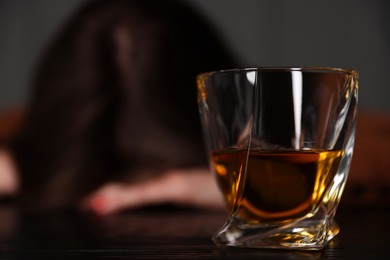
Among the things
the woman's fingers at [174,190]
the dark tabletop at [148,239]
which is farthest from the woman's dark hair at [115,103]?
the dark tabletop at [148,239]

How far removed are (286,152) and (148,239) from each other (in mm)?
120

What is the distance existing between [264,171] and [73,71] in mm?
857

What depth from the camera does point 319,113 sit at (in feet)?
1.28

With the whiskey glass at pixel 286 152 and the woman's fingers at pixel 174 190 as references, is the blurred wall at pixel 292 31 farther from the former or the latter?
the whiskey glass at pixel 286 152

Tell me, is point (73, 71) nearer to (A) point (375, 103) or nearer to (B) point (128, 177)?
(B) point (128, 177)

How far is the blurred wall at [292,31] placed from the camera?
6.70 feet

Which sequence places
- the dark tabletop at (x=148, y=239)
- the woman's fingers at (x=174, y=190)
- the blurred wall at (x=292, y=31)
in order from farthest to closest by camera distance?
the blurred wall at (x=292, y=31)
the woman's fingers at (x=174, y=190)
the dark tabletop at (x=148, y=239)

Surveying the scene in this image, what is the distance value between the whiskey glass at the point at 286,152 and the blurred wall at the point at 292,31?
160cm

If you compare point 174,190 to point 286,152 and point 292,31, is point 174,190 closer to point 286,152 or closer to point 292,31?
point 286,152

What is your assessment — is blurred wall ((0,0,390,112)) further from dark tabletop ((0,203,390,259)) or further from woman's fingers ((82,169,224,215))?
dark tabletop ((0,203,390,259))

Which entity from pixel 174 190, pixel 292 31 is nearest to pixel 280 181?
pixel 174 190

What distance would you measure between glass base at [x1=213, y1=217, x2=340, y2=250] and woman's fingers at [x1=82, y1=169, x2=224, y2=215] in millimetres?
619

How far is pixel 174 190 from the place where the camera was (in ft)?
3.51

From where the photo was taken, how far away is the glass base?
1.23 ft
